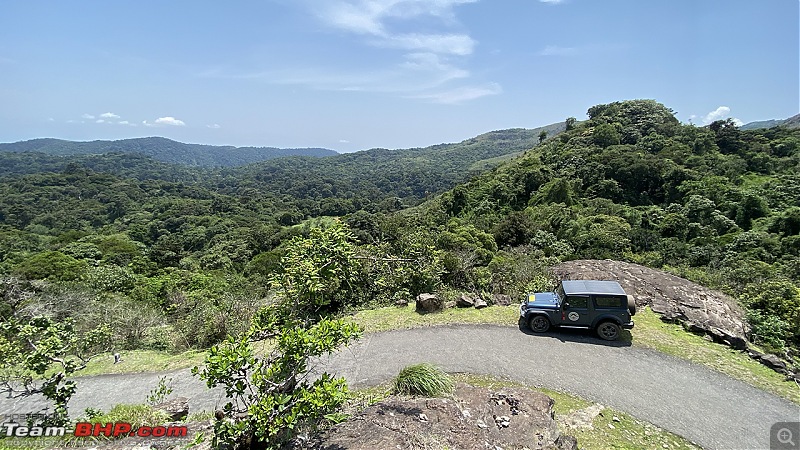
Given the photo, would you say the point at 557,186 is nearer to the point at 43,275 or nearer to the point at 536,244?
the point at 536,244

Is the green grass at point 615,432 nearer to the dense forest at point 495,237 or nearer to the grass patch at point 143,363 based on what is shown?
the dense forest at point 495,237

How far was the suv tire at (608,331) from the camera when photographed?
9.35 metres

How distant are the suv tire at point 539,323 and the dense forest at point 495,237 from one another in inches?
113

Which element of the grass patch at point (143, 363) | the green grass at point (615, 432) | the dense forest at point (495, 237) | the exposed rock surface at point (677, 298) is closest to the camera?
the green grass at point (615, 432)

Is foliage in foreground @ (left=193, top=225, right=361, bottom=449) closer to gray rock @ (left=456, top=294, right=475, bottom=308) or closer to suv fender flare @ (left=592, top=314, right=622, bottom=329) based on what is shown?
gray rock @ (left=456, top=294, right=475, bottom=308)

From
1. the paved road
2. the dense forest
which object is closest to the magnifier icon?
the paved road

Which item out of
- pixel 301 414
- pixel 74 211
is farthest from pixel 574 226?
pixel 74 211

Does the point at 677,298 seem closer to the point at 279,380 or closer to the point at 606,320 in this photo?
the point at 606,320

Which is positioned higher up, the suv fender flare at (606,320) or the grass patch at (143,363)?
the suv fender flare at (606,320)

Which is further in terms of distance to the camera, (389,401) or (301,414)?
(389,401)

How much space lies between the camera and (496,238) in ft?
101

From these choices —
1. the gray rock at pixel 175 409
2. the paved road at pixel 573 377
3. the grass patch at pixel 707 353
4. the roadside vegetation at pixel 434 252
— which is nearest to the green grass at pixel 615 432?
the paved road at pixel 573 377

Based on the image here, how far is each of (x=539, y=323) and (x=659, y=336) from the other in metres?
3.02

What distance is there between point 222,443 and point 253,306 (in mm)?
7749
